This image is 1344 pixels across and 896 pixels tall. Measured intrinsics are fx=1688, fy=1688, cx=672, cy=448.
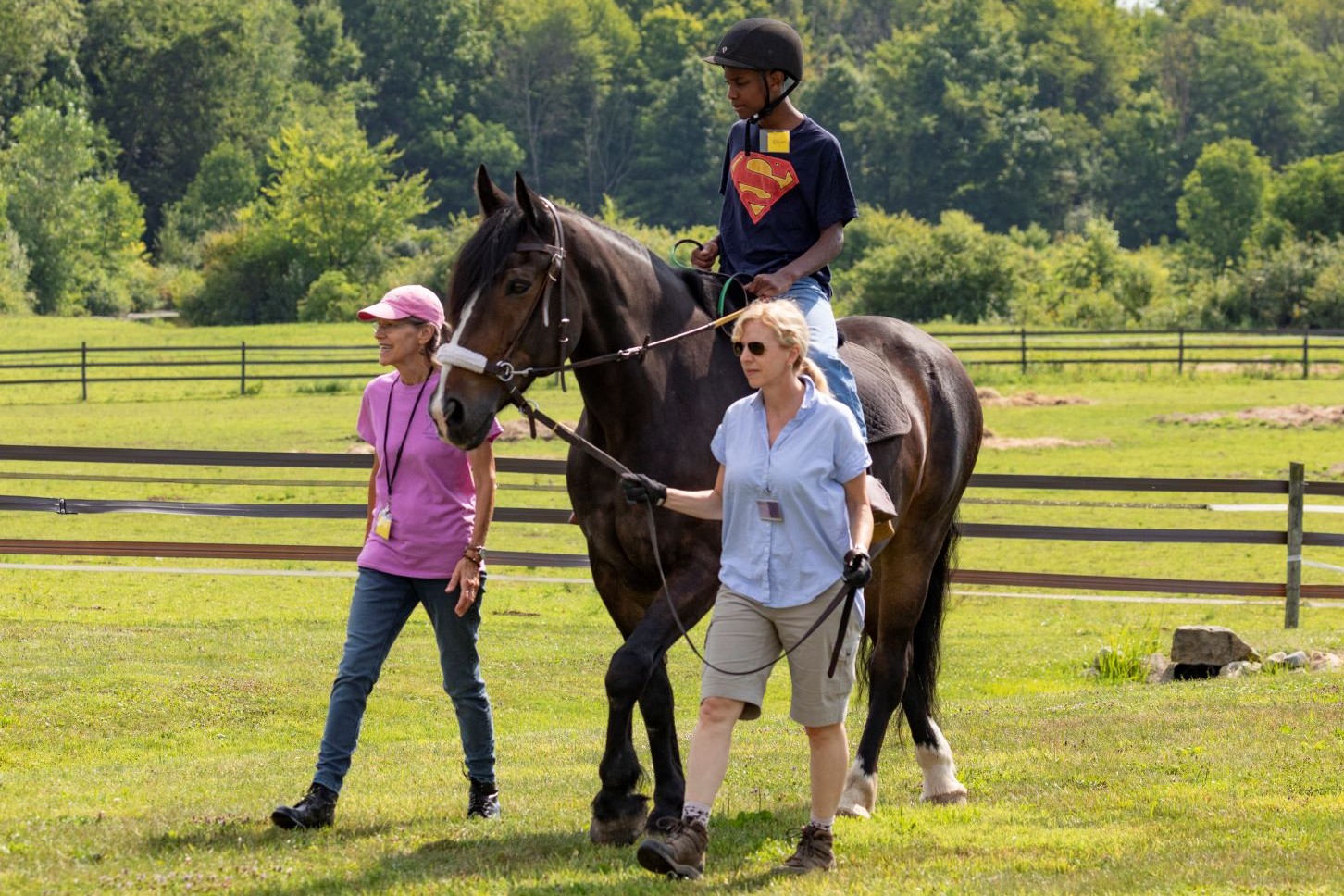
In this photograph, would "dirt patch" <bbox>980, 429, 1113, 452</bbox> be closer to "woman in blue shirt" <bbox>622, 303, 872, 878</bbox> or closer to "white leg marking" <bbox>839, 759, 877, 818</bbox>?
"white leg marking" <bbox>839, 759, 877, 818</bbox>

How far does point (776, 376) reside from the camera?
17.2 ft

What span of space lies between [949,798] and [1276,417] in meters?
25.0

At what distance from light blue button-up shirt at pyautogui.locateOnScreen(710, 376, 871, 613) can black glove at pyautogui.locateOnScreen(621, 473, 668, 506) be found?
0.84ft

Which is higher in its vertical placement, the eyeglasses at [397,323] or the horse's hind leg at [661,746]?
the eyeglasses at [397,323]

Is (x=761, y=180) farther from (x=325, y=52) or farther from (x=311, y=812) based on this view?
(x=325, y=52)

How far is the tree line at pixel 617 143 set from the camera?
66.6 metres

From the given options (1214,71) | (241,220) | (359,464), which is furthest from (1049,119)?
(359,464)

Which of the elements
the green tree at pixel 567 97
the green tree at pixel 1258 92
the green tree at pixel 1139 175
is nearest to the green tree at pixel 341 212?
the green tree at pixel 567 97

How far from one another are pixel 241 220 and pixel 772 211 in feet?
236

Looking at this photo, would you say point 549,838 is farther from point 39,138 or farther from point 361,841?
point 39,138

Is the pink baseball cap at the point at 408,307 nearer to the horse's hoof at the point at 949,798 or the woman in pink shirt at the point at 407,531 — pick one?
the woman in pink shirt at the point at 407,531

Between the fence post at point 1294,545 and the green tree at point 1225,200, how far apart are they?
77.5 m

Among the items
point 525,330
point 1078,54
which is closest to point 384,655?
point 525,330

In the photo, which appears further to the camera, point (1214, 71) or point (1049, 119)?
point (1214, 71)
